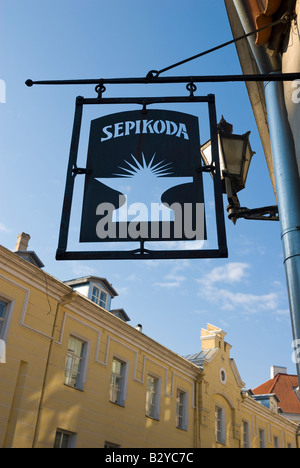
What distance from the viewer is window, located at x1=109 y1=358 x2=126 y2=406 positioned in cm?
1641

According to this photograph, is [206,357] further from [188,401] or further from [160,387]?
[160,387]

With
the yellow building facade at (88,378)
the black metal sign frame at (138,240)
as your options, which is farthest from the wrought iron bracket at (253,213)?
the yellow building facade at (88,378)

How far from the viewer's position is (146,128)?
349 cm

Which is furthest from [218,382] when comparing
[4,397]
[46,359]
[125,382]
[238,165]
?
[238,165]

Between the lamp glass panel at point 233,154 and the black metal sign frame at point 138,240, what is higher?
the lamp glass panel at point 233,154

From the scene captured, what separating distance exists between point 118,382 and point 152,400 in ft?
7.30

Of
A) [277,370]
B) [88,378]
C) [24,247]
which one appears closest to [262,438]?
[88,378]

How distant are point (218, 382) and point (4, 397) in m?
13.4

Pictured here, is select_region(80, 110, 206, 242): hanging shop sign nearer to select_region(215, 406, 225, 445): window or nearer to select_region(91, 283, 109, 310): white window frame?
select_region(91, 283, 109, 310): white window frame

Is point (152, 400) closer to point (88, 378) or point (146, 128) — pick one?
point (88, 378)

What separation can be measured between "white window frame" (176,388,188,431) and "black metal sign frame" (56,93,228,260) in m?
17.9

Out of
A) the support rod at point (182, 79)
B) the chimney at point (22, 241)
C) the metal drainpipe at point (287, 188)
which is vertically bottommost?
the metal drainpipe at point (287, 188)

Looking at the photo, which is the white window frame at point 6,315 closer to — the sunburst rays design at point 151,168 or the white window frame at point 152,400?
the white window frame at point 152,400

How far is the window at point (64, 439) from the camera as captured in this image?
1368cm
